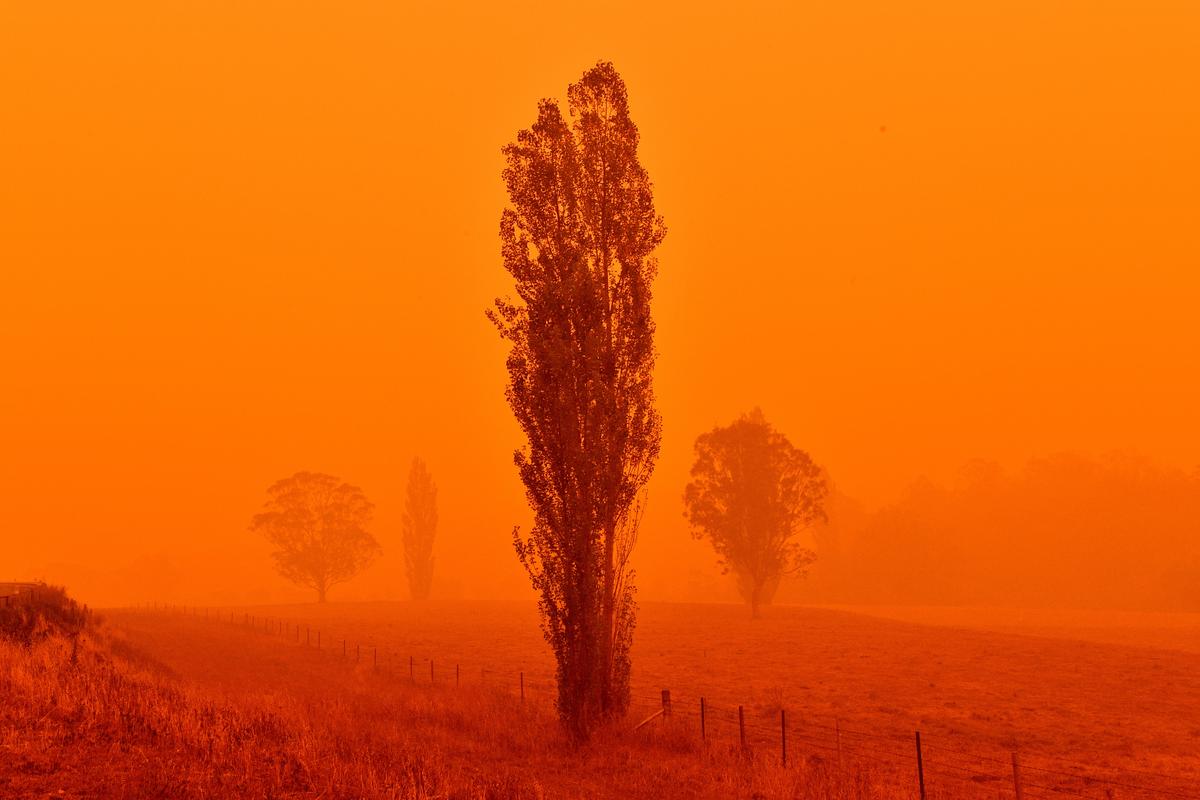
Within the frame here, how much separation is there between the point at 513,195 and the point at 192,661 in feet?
85.6

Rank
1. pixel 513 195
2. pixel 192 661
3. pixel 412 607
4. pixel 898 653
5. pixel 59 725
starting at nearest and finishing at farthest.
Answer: pixel 59 725, pixel 513 195, pixel 192 661, pixel 898 653, pixel 412 607

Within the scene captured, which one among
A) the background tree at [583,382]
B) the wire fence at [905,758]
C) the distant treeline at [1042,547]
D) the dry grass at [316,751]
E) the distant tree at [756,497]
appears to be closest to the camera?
the dry grass at [316,751]

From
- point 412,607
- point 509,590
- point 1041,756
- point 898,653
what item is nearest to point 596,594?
point 1041,756

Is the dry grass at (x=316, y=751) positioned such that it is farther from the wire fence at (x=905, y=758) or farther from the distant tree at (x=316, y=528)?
the distant tree at (x=316, y=528)

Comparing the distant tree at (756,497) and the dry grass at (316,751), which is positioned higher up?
the distant tree at (756,497)

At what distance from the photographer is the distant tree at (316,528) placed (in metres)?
84.1

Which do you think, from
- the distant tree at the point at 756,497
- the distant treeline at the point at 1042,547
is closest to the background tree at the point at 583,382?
the distant tree at the point at 756,497

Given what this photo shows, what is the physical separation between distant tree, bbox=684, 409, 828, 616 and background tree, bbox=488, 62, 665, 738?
1473 inches

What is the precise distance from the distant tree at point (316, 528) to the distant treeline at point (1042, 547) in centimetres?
6004

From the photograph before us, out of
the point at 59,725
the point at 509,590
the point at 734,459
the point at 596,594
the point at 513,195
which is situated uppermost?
the point at 513,195

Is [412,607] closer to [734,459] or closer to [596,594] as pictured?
[734,459]

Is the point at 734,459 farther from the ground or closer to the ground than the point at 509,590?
farther from the ground

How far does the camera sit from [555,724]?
1873 centimetres

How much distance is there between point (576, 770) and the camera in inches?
584
